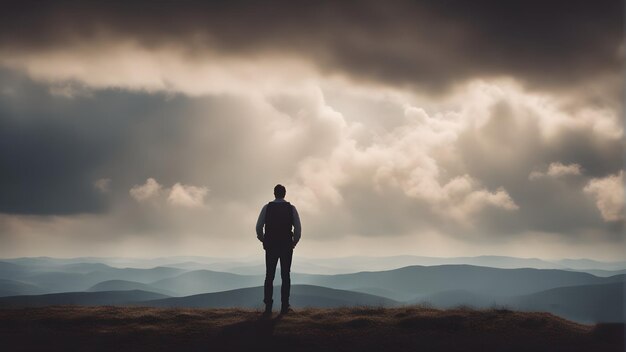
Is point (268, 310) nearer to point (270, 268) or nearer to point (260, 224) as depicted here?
point (270, 268)

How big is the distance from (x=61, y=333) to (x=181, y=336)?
3.29m

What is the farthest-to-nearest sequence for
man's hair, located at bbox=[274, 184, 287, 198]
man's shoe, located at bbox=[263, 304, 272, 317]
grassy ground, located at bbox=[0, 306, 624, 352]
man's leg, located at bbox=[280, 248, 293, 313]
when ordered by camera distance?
man's hair, located at bbox=[274, 184, 287, 198], man's leg, located at bbox=[280, 248, 293, 313], man's shoe, located at bbox=[263, 304, 272, 317], grassy ground, located at bbox=[0, 306, 624, 352]

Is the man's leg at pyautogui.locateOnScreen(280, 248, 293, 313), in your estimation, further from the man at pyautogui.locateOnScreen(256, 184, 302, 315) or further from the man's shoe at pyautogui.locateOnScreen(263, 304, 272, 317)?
the man's shoe at pyautogui.locateOnScreen(263, 304, 272, 317)

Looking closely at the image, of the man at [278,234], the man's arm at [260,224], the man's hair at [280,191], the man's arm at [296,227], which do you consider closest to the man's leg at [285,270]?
the man at [278,234]

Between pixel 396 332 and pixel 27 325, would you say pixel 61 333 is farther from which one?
pixel 396 332

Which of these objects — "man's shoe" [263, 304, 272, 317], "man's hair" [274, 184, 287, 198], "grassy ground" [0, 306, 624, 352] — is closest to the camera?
"grassy ground" [0, 306, 624, 352]

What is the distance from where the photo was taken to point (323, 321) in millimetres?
13641

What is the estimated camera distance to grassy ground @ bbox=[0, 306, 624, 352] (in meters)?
11.5

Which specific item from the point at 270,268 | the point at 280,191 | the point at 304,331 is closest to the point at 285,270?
the point at 270,268

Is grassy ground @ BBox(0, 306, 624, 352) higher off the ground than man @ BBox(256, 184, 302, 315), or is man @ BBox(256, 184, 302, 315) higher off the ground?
man @ BBox(256, 184, 302, 315)

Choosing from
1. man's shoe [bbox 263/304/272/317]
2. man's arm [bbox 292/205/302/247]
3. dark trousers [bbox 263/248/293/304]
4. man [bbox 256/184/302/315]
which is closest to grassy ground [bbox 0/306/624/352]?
man's shoe [bbox 263/304/272/317]

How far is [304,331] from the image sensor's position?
12.5 meters

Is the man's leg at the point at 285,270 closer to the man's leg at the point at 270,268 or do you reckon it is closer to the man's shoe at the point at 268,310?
the man's leg at the point at 270,268

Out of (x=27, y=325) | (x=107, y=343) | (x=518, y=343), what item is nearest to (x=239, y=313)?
(x=107, y=343)
